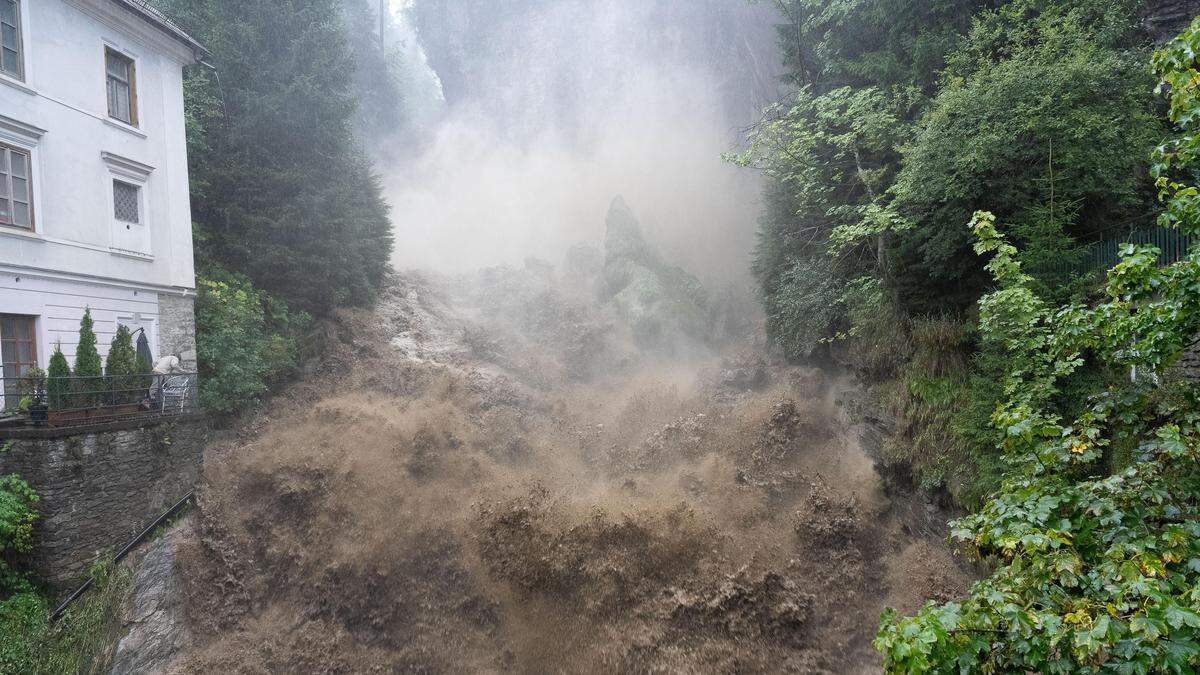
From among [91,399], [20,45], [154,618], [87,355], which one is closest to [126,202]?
[20,45]

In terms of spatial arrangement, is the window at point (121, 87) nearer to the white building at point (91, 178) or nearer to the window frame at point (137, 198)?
the white building at point (91, 178)

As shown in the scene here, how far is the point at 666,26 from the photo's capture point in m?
32.0

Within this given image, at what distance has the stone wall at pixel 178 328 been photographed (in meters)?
13.0

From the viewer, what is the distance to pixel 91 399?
34.4 feet

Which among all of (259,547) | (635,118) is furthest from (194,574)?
(635,118)

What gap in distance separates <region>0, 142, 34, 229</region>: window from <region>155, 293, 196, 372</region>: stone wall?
279cm

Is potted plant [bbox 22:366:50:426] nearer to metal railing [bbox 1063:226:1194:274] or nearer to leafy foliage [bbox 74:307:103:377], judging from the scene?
leafy foliage [bbox 74:307:103:377]

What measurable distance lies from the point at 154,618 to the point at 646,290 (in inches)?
666

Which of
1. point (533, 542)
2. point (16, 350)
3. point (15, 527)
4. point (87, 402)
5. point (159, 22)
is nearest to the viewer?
point (15, 527)

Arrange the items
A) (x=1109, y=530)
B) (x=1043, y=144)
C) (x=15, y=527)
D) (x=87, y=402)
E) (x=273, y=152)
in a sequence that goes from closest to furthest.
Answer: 1. (x=1109, y=530)
2. (x=1043, y=144)
3. (x=15, y=527)
4. (x=87, y=402)
5. (x=273, y=152)

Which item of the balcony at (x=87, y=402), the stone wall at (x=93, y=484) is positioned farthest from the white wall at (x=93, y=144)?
the stone wall at (x=93, y=484)

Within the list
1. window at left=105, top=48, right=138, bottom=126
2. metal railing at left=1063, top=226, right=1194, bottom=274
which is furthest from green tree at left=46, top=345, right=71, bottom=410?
metal railing at left=1063, top=226, right=1194, bottom=274

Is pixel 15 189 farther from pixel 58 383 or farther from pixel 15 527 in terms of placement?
pixel 15 527

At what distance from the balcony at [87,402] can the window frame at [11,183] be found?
116 inches
